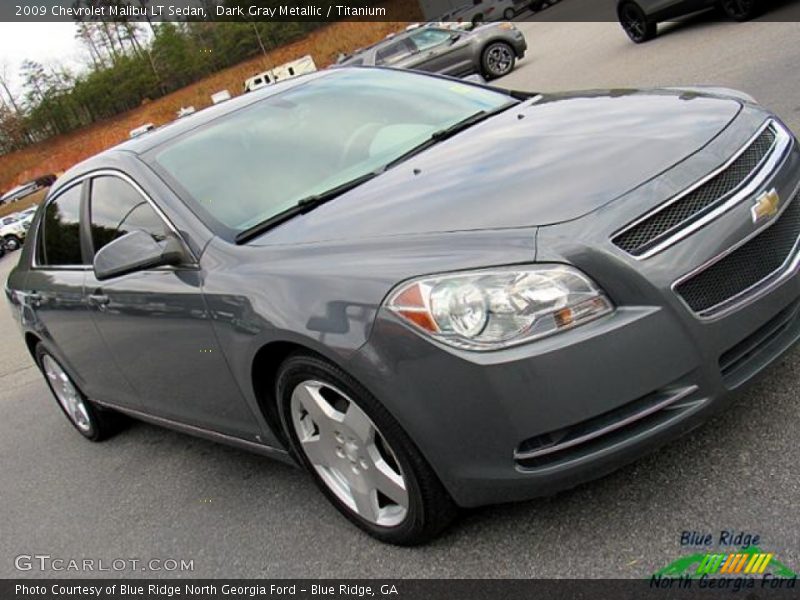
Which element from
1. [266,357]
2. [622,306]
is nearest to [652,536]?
[622,306]

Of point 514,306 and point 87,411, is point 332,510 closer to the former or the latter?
point 514,306

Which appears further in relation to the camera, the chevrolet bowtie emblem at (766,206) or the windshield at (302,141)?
the windshield at (302,141)

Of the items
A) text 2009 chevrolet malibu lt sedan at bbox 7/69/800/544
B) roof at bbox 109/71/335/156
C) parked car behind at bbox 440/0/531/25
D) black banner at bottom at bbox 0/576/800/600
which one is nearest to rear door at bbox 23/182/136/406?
text 2009 chevrolet malibu lt sedan at bbox 7/69/800/544

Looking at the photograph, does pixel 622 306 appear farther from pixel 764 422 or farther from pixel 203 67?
pixel 203 67

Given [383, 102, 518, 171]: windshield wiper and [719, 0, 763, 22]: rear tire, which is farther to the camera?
[719, 0, 763, 22]: rear tire

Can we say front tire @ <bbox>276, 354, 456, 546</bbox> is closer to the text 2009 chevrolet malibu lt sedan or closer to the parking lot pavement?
the text 2009 chevrolet malibu lt sedan

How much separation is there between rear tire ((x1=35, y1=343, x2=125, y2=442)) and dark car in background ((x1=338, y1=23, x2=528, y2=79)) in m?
13.7

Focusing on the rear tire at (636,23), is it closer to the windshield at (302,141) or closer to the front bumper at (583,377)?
the windshield at (302,141)

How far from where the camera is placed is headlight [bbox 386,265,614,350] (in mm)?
2348

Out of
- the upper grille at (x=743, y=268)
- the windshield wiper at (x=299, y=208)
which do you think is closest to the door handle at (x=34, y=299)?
the windshield wiper at (x=299, y=208)

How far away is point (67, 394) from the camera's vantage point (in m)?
5.41

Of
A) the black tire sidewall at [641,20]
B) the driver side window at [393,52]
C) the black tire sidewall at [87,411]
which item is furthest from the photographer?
the driver side window at [393,52]

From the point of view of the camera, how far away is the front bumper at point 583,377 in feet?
7.63

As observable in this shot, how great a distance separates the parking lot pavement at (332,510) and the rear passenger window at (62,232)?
1214 millimetres
